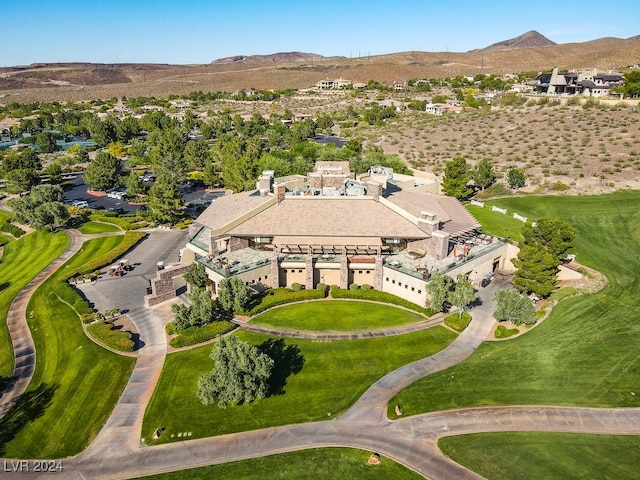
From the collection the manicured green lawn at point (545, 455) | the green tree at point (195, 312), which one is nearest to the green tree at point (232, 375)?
the green tree at point (195, 312)

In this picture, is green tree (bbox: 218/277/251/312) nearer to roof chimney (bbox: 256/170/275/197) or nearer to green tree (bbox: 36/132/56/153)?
roof chimney (bbox: 256/170/275/197)

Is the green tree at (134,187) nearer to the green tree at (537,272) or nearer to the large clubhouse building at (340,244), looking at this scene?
the large clubhouse building at (340,244)

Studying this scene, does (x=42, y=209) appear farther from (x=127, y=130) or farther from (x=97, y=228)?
(x=127, y=130)

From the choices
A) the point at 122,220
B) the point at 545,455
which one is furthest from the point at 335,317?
the point at 122,220

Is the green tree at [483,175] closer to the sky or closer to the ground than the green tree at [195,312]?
closer to the sky

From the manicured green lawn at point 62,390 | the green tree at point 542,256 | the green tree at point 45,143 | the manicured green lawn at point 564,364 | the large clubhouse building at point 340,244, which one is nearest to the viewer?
the manicured green lawn at point 62,390
